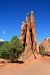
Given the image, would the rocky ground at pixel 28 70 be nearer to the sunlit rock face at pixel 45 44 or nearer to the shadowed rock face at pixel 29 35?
the shadowed rock face at pixel 29 35

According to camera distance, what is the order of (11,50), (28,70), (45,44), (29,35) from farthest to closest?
(45,44), (29,35), (11,50), (28,70)

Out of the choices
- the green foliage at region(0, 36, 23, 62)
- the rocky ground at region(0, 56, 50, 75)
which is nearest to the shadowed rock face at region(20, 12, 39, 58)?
the green foliage at region(0, 36, 23, 62)

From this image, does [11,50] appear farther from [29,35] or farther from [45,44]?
[45,44]

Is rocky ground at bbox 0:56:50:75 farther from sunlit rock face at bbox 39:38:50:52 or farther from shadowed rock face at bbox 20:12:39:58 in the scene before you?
sunlit rock face at bbox 39:38:50:52

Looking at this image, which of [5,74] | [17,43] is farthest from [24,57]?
[5,74]

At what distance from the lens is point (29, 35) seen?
7169cm

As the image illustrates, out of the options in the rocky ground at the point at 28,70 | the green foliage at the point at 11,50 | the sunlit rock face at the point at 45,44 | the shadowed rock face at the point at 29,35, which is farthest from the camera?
the sunlit rock face at the point at 45,44

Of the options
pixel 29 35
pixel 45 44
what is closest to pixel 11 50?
pixel 29 35

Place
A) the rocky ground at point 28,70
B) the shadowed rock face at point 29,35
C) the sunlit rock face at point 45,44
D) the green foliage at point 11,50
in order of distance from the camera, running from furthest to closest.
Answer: the sunlit rock face at point 45,44, the shadowed rock face at point 29,35, the green foliage at point 11,50, the rocky ground at point 28,70

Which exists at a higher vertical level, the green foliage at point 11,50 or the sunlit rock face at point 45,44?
the sunlit rock face at point 45,44

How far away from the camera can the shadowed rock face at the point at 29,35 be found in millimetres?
70875

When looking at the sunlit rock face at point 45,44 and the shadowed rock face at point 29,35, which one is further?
the sunlit rock face at point 45,44

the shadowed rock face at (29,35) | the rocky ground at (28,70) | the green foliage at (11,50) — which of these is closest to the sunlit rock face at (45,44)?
the shadowed rock face at (29,35)

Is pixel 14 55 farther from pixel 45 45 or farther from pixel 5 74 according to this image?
pixel 45 45
